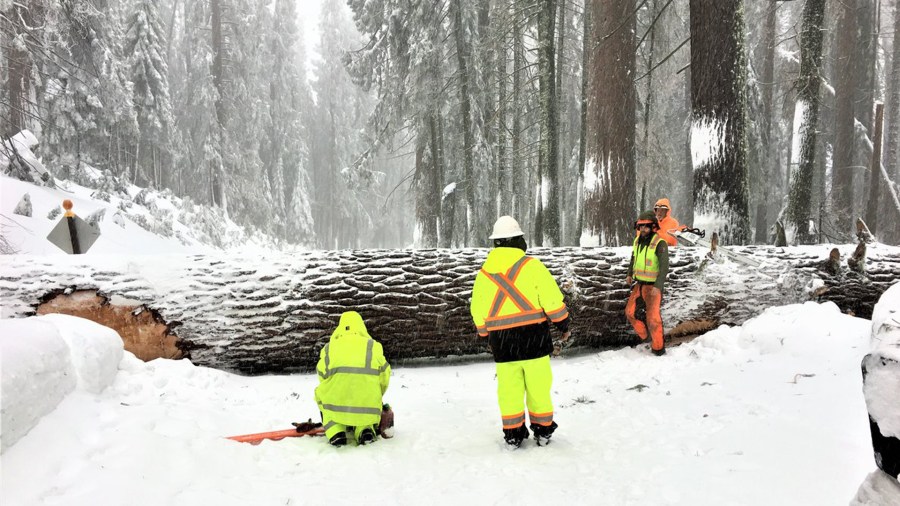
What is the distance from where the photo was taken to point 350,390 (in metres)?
4.22

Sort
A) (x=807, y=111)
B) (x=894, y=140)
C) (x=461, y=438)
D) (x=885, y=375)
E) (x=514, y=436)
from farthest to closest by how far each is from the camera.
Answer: (x=894, y=140), (x=807, y=111), (x=461, y=438), (x=514, y=436), (x=885, y=375)

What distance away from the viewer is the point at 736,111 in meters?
7.21

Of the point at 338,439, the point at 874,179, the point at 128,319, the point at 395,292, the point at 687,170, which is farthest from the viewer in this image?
the point at 687,170

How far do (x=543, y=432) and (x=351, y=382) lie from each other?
165 cm

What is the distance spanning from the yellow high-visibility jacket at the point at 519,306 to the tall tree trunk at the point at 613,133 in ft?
17.1

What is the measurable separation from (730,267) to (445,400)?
4414 mm

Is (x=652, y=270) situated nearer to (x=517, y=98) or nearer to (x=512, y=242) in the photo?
(x=512, y=242)

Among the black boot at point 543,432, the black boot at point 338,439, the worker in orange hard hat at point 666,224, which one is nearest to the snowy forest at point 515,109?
the worker in orange hard hat at point 666,224

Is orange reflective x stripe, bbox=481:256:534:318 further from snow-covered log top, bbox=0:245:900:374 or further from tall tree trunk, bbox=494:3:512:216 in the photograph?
tall tree trunk, bbox=494:3:512:216

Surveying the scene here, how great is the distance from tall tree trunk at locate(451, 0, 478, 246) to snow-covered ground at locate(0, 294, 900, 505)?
1150 cm

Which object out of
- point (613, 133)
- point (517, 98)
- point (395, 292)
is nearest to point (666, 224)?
point (613, 133)

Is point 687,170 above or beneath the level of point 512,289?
above

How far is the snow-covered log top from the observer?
21.2ft

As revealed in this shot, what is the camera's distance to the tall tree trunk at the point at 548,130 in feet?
41.9
